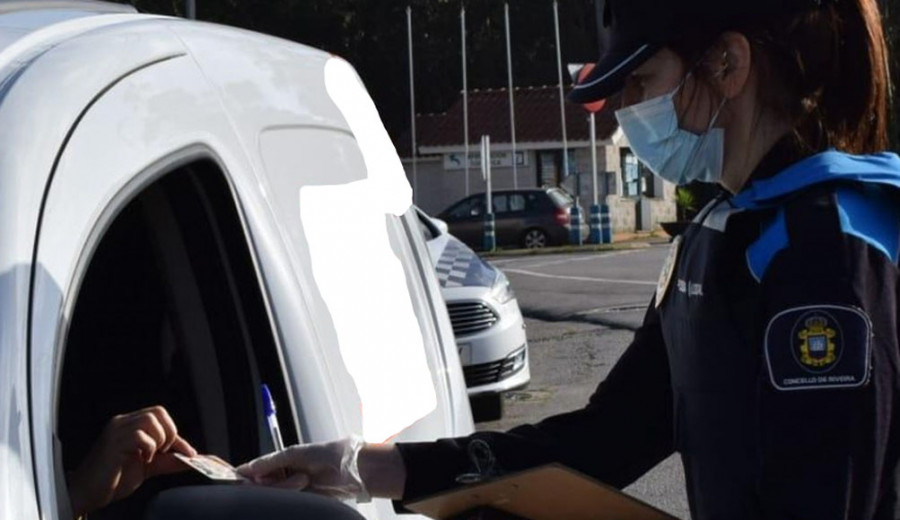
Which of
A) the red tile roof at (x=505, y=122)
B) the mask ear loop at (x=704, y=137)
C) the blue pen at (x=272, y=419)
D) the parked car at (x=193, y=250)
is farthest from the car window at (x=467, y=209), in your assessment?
the mask ear loop at (x=704, y=137)

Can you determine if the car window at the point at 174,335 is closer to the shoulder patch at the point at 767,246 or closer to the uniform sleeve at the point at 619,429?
the uniform sleeve at the point at 619,429

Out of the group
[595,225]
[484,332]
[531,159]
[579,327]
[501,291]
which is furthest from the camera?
[531,159]

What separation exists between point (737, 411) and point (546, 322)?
56.3 feet

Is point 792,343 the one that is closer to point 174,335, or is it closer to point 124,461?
point 124,461

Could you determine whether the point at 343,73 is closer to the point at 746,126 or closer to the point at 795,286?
the point at 746,126

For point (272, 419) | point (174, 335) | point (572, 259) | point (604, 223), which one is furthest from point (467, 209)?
point (272, 419)

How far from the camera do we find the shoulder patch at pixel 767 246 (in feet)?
6.38

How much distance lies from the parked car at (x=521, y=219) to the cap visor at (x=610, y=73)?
36.6 metres

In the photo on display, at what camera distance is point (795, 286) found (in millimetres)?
1890

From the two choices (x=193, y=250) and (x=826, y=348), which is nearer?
(x=826, y=348)

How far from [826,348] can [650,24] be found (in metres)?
0.52

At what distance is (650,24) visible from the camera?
7.09 ft

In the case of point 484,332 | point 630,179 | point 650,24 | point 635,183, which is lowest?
point 635,183

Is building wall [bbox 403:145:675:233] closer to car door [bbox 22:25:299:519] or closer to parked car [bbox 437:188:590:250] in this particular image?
parked car [bbox 437:188:590:250]
